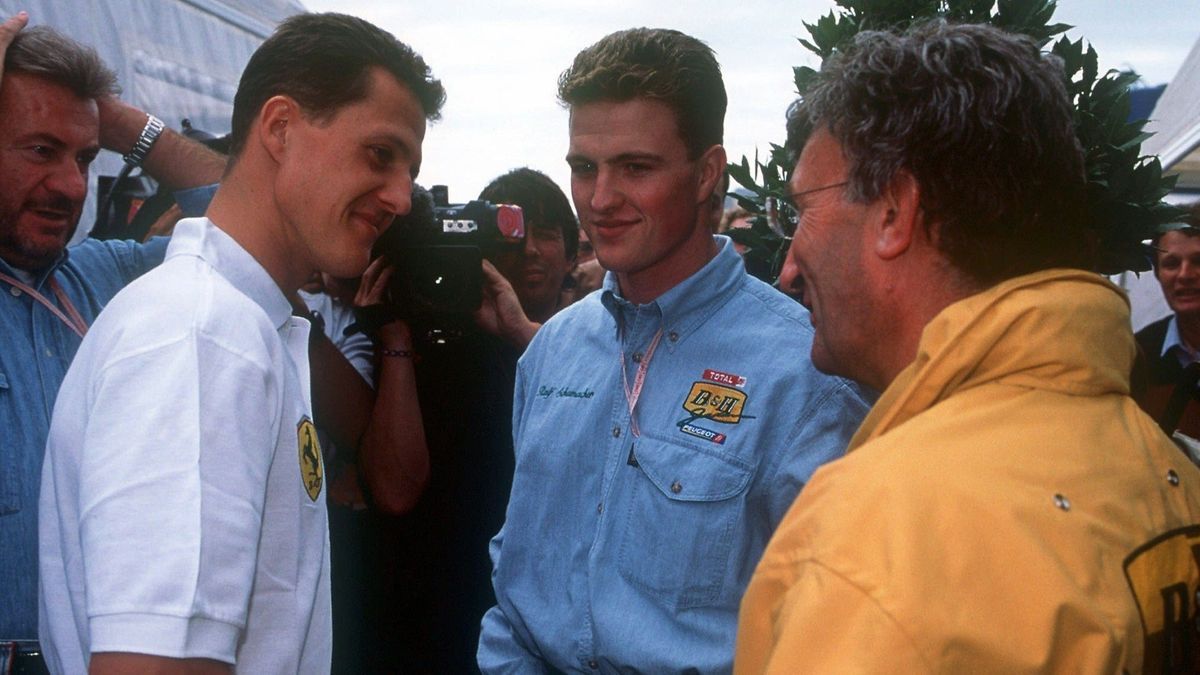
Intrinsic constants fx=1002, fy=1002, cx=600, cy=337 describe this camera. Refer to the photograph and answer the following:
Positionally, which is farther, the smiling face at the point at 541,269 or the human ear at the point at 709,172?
the smiling face at the point at 541,269

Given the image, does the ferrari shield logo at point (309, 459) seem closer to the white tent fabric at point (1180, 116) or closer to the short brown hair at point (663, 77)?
the short brown hair at point (663, 77)

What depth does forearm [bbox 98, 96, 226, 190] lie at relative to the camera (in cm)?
299

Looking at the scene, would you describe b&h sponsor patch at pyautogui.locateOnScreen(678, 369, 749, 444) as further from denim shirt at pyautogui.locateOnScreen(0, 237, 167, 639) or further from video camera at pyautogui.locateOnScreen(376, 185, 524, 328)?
denim shirt at pyautogui.locateOnScreen(0, 237, 167, 639)

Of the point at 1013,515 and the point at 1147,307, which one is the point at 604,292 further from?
the point at 1147,307

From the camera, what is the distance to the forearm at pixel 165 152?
2.99 meters

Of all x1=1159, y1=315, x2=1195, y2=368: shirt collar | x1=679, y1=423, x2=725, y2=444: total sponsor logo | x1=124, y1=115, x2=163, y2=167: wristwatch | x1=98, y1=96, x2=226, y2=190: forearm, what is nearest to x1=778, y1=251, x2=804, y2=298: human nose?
x1=679, y1=423, x2=725, y2=444: total sponsor logo

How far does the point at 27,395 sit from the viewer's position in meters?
2.20

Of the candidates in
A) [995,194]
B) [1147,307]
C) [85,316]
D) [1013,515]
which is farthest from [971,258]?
[1147,307]

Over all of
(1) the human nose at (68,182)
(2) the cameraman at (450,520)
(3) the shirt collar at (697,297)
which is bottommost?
(2) the cameraman at (450,520)

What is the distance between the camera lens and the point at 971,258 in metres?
1.36

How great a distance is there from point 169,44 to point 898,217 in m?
4.02

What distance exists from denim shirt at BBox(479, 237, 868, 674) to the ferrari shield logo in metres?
0.69

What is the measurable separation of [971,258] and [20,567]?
191 centimetres

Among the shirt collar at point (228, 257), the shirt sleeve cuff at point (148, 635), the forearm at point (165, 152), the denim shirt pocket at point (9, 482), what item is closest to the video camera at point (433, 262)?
the forearm at point (165, 152)
